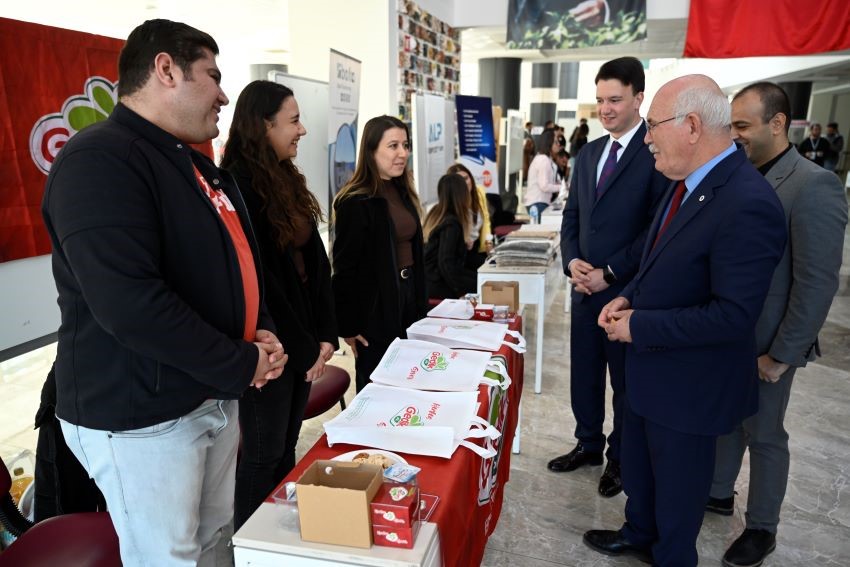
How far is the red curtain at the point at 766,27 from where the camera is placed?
5.30m

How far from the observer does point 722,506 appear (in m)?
2.25

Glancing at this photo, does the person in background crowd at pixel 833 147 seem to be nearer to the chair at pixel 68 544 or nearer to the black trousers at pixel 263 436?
the black trousers at pixel 263 436

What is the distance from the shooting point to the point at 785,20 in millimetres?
5391

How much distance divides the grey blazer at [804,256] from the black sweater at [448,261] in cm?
196

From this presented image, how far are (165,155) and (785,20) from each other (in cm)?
623

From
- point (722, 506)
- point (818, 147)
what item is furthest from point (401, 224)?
point (818, 147)

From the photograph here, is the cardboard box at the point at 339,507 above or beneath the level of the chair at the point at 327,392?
above

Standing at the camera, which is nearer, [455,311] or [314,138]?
[455,311]

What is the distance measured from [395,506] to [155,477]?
1.75 ft

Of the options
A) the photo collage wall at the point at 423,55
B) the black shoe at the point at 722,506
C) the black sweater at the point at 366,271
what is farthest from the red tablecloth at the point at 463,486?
the photo collage wall at the point at 423,55

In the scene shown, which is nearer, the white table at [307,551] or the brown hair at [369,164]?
the white table at [307,551]

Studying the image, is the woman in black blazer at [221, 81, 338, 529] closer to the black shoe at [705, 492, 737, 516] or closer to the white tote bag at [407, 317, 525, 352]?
the white tote bag at [407, 317, 525, 352]

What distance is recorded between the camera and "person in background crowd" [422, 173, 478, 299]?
3525mm

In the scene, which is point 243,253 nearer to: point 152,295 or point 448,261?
point 152,295
